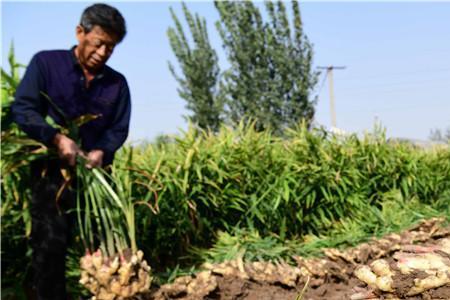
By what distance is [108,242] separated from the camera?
247 cm

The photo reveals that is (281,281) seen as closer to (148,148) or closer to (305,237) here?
(305,237)

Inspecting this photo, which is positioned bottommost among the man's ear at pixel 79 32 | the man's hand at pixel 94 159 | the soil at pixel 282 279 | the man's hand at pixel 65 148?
the soil at pixel 282 279

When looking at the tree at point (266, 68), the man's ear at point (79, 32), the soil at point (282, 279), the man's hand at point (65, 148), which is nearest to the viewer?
the man's hand at point (65, 148)

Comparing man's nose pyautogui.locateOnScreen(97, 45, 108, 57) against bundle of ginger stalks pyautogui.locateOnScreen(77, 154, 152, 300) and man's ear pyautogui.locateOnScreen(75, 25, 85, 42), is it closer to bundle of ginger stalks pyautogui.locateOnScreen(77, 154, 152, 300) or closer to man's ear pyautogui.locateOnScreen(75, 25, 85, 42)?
man's ear pyautogui.locateOnScreen(75, 25, 85, 42)

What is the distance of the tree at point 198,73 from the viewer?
15062mm

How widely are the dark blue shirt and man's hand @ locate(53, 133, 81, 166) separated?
30 mm

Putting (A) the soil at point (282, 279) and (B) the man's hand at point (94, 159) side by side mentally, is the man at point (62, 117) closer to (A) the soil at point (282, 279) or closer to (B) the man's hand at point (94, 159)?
(B) the man's hand at point (94, 159)

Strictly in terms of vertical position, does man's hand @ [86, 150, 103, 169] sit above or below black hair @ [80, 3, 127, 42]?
below

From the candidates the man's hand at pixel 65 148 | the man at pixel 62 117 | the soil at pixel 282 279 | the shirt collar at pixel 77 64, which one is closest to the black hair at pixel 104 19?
the man at pixel 62 117

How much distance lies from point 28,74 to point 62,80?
0.15 metres

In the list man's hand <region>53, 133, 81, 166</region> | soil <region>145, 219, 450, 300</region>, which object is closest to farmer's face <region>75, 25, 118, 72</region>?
man's hand <region>53, 133, 81, 166</region>

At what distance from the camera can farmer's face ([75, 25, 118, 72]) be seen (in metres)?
2.42

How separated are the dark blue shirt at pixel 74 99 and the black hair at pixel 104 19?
0.21m

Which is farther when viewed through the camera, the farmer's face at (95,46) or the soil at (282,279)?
the soil at (282,279)
